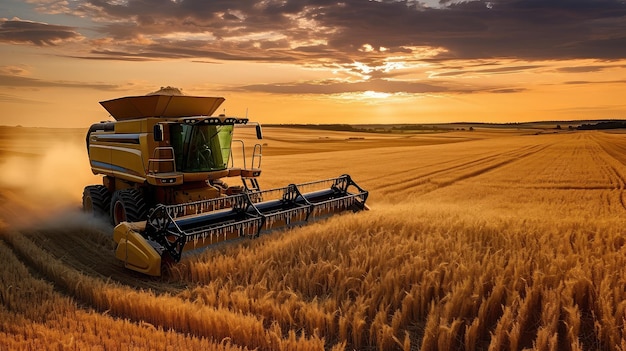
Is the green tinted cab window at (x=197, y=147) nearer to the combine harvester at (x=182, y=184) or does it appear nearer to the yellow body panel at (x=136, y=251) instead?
the combine harvester at (x=182, y=184)

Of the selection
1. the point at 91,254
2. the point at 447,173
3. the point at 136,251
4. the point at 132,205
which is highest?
the point at 132,205

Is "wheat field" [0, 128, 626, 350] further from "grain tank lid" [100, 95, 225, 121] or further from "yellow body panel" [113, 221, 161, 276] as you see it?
"grain tank lid" [100, 95, 225, 121]

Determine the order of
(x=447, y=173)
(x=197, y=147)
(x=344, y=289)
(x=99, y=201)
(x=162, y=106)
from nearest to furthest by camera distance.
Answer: (x=344, y=289) < (x=197, y=147) < (x=162, y=106) < (x=99, y=201) < (x=447, y=173)

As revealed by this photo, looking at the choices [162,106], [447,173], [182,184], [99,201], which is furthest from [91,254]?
[447,173]

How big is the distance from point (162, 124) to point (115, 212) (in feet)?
7.80

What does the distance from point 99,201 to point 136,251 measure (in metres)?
5.29

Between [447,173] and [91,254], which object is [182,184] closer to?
[91,254]

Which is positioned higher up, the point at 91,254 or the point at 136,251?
the point at 136,251

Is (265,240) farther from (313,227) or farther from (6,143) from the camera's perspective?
(6,143)

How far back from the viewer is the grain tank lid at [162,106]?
10.3 meters

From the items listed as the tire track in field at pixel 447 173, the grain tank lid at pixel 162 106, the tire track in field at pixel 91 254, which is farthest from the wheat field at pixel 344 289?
the tire track in field at pixel 447 173

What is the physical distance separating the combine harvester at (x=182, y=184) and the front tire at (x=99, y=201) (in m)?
0.02

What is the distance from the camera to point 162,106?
33.8 ft

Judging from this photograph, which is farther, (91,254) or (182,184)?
(182,184)
